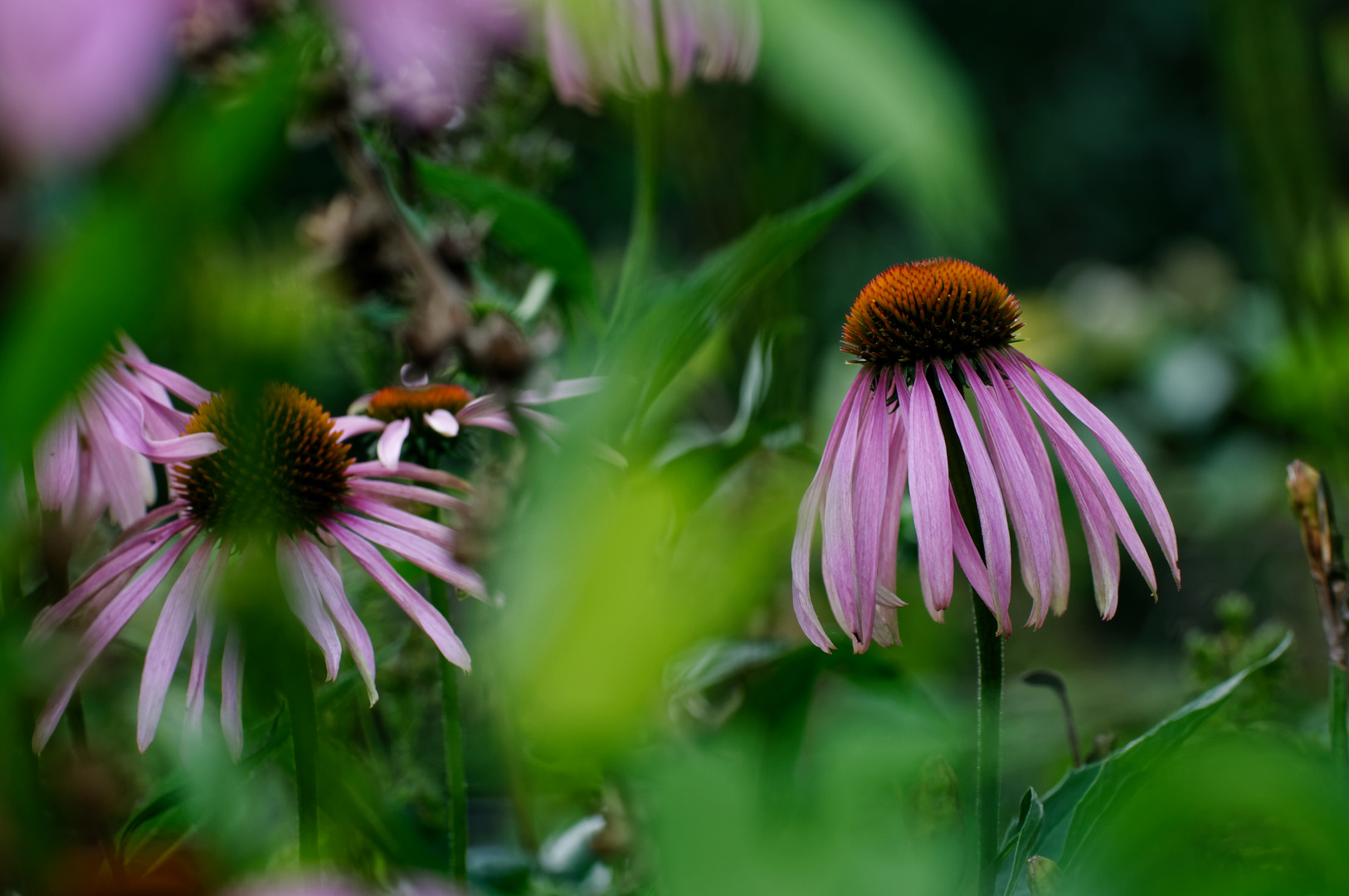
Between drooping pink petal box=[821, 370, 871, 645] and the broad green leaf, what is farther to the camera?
drooping pink petal box=[821, 370, 871, 645]

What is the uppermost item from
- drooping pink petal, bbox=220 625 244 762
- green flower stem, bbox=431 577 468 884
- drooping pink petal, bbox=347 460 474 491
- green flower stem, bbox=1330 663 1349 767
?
drooping pink petal, bbox=347 460 474 491

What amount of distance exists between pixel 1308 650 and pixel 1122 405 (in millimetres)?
931

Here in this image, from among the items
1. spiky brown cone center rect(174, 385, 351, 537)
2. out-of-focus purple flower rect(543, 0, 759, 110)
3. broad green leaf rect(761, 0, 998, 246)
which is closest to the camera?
broad green leaf rect(761, 0, 998, 246)

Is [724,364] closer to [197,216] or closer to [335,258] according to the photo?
[335,258]

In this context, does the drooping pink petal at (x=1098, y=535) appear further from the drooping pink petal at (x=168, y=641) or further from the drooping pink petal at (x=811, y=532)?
the drooping pink petal at (x=168, y=641)

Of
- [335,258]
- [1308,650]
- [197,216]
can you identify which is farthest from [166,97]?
[1308,650]

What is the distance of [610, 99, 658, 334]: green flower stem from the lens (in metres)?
0.44

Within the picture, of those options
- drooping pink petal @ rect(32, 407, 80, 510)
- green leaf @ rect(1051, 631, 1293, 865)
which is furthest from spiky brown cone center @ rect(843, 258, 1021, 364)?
drooping pink petal @ rect(32, 407, 80, 510)

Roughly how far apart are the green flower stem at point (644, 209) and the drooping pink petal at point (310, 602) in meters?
0.20

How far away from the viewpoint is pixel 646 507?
9 centimetres

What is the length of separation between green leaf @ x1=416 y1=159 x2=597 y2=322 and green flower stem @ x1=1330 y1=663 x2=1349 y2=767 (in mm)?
290

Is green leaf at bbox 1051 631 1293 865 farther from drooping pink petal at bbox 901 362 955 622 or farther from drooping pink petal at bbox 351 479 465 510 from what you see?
drooping pink petal at bbox 351 479 465 510

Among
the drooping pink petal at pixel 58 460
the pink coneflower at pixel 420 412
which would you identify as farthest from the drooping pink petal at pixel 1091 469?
the drooping pink petal at pixel 58 460

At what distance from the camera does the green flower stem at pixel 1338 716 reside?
30 centimetres
